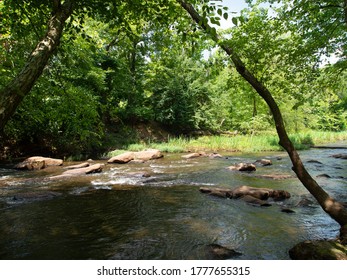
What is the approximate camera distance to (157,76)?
28.0 m

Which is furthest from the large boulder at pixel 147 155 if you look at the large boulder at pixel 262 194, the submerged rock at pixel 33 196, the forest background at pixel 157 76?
the large boulder at pixel 262 194

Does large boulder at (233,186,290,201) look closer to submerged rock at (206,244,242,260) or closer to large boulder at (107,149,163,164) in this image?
submerged rock at (206,244,242,260)

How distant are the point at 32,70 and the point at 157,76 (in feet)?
84.8

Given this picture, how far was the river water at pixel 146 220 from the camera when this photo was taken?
15.5 feet

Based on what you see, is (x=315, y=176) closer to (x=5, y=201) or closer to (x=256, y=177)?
(x=256, y=177)

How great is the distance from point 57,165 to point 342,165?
14703 mm

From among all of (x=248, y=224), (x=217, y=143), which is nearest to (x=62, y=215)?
(x=248, y=224)

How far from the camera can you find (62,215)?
652cm

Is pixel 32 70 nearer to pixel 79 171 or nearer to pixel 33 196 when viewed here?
pixel 33 196

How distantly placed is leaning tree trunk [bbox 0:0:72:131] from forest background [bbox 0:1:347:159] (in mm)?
637

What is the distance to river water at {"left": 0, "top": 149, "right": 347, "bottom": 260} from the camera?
4730mm

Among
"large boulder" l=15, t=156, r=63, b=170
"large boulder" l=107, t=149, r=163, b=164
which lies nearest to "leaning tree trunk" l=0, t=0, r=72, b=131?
"large boulder" l=15, t=156, r=63, b=170

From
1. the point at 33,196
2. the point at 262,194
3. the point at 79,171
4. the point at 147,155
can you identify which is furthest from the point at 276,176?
the point at 33,196

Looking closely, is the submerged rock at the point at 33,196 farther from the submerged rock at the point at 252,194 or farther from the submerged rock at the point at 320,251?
the submerged rock at the point at 320,251
